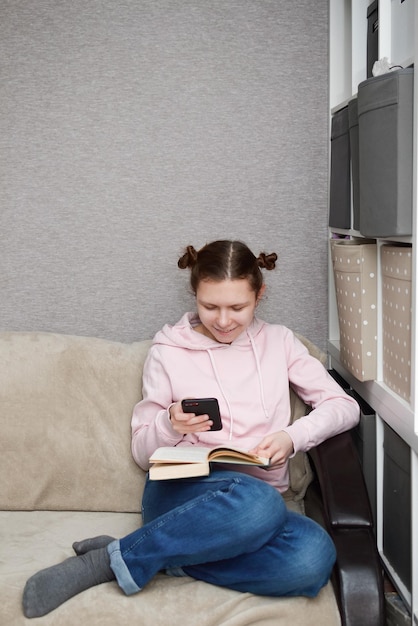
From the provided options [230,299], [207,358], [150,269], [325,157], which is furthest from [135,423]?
[325,157]

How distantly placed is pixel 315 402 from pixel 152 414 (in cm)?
45

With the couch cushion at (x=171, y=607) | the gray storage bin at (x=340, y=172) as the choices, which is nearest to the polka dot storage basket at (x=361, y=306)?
the gray storage bin at (x=340, y=172)

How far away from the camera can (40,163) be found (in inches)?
101

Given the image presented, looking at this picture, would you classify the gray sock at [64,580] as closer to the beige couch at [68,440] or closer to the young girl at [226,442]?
the young girl at [226,442]

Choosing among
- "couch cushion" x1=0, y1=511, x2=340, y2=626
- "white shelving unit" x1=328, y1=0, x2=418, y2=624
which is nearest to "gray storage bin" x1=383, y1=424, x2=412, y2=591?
"white shelving unit" x1=328, y1=0, x2=418, y2=624

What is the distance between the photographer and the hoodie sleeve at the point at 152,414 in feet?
6.70

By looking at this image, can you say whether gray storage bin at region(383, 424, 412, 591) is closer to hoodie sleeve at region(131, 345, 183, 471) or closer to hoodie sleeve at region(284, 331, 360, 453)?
hoodie sleeve at region(284, 331, 360, 453)

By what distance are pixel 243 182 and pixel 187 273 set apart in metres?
0.35

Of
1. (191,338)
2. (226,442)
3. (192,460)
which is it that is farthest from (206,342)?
(192,460)

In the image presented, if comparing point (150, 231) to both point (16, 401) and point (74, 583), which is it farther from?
point (74, 583)

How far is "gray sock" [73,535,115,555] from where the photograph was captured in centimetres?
191

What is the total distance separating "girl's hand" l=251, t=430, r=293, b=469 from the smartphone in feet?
0.47

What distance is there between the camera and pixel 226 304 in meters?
2.05

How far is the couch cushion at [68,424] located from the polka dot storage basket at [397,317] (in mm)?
721
